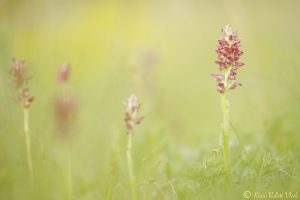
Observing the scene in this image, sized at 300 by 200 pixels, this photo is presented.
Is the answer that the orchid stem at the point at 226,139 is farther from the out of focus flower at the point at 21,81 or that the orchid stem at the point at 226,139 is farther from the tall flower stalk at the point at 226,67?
the out of focus flower at the point at 21,81

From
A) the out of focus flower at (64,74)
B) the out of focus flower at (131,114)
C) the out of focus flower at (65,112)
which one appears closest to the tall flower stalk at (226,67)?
the out of focus flower at (131,114)

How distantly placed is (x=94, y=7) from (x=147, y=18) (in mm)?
1497

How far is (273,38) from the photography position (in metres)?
4.61

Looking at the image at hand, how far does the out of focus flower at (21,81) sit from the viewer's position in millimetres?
2156

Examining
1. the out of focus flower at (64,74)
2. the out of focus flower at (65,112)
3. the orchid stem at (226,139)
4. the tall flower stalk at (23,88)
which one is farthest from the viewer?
the out of focus flower at (65,112)

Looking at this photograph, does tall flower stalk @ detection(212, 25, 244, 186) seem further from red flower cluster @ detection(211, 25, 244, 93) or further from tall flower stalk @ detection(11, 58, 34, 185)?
tall flower stalk @ detection(11, 58, 34, 185)

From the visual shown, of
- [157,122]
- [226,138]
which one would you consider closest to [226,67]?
[226,138]

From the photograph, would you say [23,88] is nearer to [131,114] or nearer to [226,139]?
[131,114]

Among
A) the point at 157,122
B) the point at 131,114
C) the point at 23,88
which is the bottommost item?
the point at 157,122

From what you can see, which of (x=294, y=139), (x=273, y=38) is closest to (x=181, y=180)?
(x=294, y=139)

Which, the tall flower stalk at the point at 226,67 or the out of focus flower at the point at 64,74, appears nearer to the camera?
the tall flower stalk at the point at 226,67

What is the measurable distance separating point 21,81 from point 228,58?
106 cm

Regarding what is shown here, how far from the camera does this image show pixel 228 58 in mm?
1883

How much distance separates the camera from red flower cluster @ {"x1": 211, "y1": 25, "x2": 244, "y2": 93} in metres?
1.88
